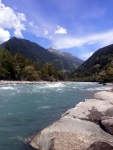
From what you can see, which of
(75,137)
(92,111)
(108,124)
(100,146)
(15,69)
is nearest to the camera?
(100,146)

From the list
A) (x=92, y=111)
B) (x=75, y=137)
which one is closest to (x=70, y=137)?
(x=75, y=137)

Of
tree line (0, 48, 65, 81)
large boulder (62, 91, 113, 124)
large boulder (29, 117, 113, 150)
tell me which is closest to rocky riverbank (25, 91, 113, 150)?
large boulder (29, 117, 113, 150)

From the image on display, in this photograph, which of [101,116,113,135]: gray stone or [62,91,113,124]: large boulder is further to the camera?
[62,91,113,124]: large boulder

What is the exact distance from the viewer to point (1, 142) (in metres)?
13.7

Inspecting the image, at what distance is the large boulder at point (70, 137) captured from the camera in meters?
11.4

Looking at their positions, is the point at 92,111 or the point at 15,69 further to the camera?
the point at 15,69

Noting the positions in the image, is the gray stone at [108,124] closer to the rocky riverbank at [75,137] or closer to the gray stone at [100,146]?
the rocky riverbank at [75,137]

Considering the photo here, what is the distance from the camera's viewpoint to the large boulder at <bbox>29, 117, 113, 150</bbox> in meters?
11.4

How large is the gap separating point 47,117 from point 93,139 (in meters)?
9.07

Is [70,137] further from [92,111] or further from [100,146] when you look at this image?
[92,111]

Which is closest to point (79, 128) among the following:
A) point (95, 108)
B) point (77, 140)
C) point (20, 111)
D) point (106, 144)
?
point (77, 140)

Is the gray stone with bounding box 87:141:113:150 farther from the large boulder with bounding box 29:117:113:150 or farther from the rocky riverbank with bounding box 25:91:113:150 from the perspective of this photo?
the large boulder with bounding box 29:117:113:150

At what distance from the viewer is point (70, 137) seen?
455 inches

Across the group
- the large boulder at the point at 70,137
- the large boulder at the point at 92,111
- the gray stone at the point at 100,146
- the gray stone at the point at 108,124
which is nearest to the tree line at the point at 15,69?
the large boulder at the point at 92,111
